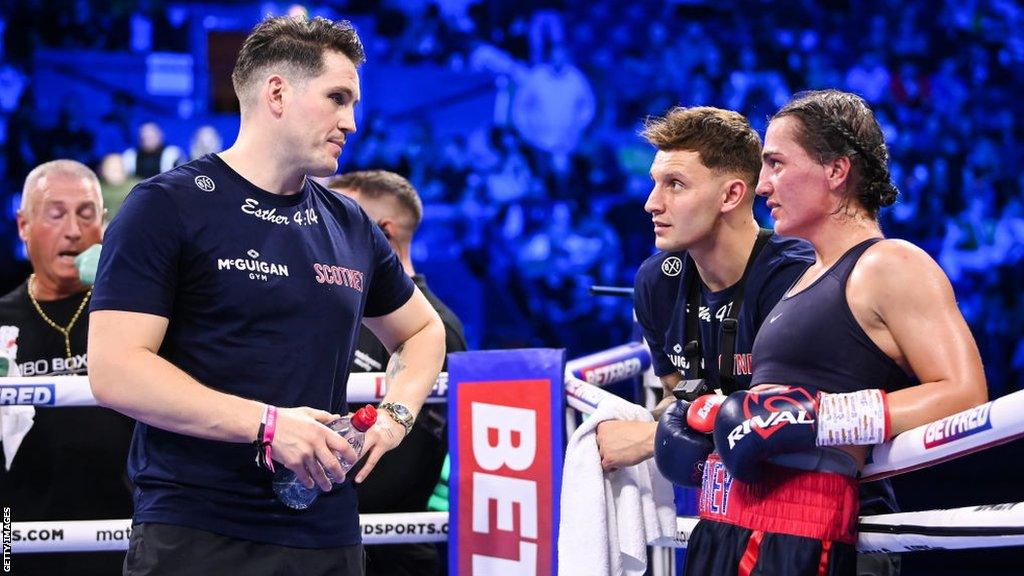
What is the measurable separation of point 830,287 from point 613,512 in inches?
24.9

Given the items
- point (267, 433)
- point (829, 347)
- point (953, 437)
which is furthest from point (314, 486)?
point (953, 437)

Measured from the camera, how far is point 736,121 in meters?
2.60

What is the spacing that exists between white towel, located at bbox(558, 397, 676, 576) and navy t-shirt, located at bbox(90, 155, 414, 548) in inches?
17.8

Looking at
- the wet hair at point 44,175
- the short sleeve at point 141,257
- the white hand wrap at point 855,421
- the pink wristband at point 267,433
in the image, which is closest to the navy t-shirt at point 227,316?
the short sleeve at point 141,257

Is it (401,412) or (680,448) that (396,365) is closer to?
(401,412)

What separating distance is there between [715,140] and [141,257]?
1368mm

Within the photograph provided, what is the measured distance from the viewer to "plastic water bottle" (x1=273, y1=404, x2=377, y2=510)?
5.89 feet

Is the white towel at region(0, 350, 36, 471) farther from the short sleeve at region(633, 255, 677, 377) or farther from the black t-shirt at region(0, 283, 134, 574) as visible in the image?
the short sleeve at region(633, 255, 677, 377)

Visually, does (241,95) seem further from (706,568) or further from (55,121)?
(55,121)

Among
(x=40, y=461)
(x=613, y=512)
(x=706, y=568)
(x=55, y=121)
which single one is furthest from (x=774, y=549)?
(x=55, y=121)

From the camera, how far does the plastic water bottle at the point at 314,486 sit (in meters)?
1.80

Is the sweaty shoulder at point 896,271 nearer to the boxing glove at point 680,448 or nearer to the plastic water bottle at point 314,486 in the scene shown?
the boxing glove at point 680,448

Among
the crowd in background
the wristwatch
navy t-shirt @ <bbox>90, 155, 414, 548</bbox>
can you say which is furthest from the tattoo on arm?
the crowd in background

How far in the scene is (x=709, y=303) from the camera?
2471 mm
